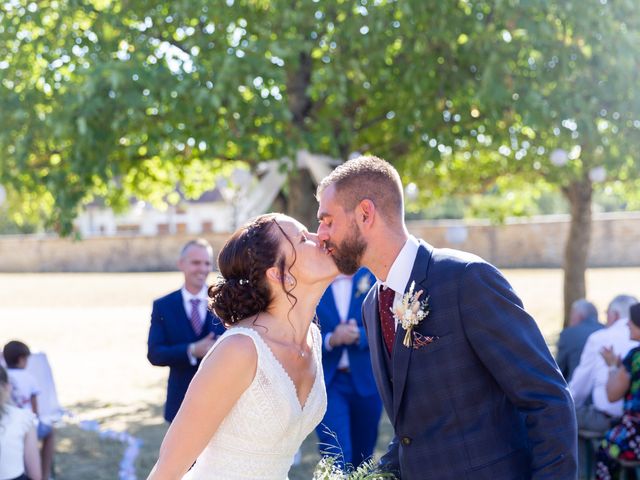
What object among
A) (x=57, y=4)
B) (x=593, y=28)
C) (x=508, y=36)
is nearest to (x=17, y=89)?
(x=57, y=4)

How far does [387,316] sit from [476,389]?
0.42 metres

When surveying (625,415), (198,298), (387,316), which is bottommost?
(625,415)

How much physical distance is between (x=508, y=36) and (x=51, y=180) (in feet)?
17.1

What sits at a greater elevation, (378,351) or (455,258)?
(455,258)

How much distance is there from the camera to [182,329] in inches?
252

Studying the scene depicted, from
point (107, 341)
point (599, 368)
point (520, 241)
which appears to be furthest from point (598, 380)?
point (520, 241)

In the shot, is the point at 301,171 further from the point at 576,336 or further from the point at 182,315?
the point at 182,315

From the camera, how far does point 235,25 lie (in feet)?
32.8

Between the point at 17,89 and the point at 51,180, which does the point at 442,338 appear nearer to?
the point at 51,180

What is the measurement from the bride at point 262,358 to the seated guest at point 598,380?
4.11 m

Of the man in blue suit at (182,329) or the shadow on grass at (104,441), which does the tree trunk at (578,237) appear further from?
the man in blue suit at (182,329)

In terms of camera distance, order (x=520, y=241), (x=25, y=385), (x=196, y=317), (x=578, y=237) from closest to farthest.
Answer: (x=196, y=317)
(x=25, y=385)
(x=578, y=237)
(x=520, y=241)

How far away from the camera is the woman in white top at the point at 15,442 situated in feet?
17.9

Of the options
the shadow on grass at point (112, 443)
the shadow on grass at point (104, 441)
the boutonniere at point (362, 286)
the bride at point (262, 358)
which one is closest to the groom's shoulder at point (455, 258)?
the bride at point (262, 358)
